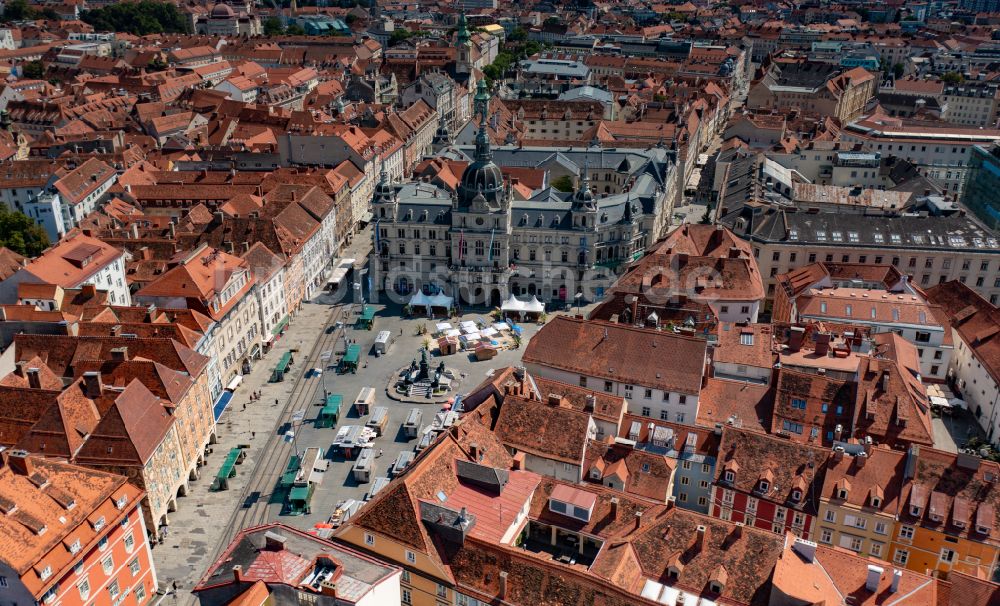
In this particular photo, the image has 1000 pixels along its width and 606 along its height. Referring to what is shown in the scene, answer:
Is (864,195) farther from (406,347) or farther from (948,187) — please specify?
(406,347)

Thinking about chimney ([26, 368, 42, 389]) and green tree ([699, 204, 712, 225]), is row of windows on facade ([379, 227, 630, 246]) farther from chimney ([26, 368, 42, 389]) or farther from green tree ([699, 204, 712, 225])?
A: chimney ([26, 368, 42, 389])

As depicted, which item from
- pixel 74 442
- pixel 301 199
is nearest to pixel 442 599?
pixel 74 442

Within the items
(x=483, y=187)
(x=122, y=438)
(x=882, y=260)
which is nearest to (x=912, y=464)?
(x=882, y=260)

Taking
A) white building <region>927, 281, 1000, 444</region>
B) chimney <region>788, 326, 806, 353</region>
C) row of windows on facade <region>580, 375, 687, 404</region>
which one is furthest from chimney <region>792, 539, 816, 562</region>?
white building <region>927, 281, 1000, 444</region>

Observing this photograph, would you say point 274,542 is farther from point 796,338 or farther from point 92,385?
point 796,338

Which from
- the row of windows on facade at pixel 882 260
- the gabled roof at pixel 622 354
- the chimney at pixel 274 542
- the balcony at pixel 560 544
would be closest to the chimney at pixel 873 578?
the balcony at pixel 560 544
